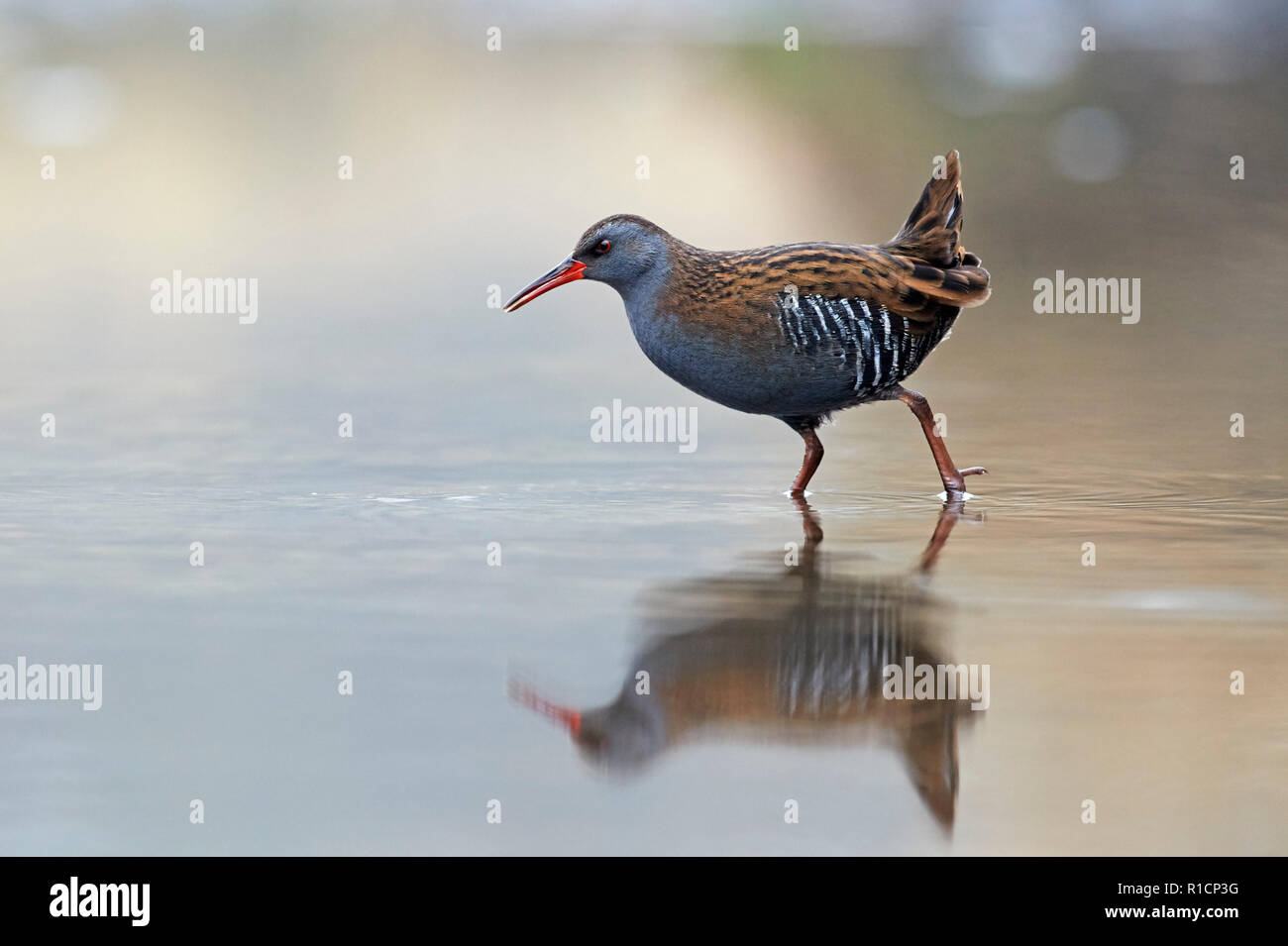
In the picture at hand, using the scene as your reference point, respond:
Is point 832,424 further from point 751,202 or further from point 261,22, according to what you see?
point 261,22

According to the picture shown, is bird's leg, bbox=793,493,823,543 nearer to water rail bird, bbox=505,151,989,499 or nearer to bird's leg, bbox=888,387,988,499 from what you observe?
water rail bird, bbox=505,151,989,499

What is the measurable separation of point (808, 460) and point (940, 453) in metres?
0.63

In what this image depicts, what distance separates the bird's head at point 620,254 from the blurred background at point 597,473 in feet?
3.43

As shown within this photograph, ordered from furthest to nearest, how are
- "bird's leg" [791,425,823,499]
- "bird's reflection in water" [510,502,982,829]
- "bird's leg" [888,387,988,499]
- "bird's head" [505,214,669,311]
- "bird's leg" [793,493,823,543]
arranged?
"bird's leg" [791,425,823,499], "bird's leg" [888,387,988,499], "bird's head" [505,214,669,311], "bird's leg" [793,493,823,543], "bird's reflection in water" [510,502,982,829]

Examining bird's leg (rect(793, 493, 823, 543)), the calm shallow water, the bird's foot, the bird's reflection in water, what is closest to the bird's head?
the calm shallow water

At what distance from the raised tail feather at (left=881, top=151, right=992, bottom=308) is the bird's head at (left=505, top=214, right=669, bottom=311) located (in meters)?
1.28

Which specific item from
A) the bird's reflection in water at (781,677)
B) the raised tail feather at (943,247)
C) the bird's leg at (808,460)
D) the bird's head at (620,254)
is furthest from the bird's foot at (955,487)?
the bird's reflection in water at (781,677)

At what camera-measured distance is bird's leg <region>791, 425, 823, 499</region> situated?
977cm

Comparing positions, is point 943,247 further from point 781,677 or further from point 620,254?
point 781,677

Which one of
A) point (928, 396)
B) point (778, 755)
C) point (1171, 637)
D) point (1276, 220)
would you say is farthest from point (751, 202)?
point (778, 755)

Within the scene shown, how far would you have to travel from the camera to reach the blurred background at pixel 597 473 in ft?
17.6

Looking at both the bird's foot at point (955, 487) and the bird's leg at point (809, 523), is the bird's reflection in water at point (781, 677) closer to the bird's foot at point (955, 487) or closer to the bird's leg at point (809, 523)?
the bird's leg at point (809, 523)

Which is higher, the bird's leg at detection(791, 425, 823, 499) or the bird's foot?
the bird's leg at detection(791, 425, 823, 499)

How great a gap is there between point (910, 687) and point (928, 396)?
7149 mm
